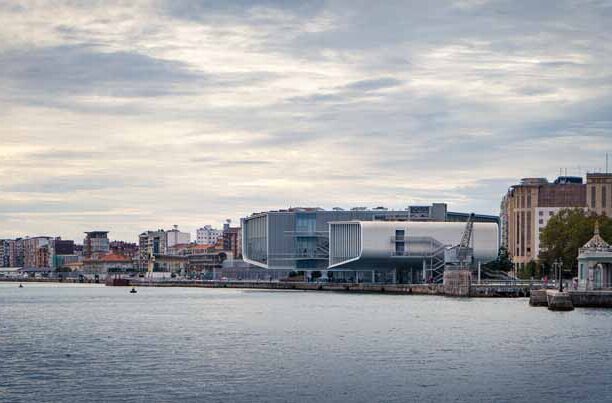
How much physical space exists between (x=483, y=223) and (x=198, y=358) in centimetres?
13980

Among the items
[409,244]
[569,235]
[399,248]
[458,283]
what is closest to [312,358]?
[458,283]

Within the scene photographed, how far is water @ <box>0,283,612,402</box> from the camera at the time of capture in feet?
147

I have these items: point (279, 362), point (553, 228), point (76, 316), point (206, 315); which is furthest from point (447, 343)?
point (553, 228)

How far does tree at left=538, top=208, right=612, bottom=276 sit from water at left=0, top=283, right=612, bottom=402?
1941 inches

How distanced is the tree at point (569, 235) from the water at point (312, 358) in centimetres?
4929

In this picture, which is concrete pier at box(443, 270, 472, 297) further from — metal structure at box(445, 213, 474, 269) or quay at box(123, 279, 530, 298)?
metal structure at box(445, 213, 474, 269)

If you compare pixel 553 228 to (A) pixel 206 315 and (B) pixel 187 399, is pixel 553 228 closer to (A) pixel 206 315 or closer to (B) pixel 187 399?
(A) pixel 206 315

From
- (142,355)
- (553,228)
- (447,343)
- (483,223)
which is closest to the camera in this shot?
(142,355)

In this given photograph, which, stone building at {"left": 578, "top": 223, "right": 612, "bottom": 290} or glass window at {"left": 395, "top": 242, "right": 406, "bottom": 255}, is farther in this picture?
glass window at {"left": 395, "top": 242, "right": 406, "bottom": 255}

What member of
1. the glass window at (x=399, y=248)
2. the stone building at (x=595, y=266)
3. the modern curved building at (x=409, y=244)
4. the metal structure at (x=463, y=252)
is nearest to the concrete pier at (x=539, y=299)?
the stone building at (x=595, y=266)

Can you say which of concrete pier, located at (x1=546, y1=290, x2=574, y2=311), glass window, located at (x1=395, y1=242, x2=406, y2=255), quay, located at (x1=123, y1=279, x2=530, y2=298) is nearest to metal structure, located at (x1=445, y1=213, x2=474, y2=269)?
quay, located at (x1=123, y1=279, x2=530, y2=298)

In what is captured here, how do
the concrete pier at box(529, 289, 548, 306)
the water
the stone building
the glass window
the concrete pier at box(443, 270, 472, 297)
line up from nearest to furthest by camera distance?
the water
the stone building
the concrete pier at box(529, 289, 548, 306)
the concrete pier at box(443, 270, 472, 297)
the glass window

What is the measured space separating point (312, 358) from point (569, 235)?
307ft

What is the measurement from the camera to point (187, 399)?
42812 mm
